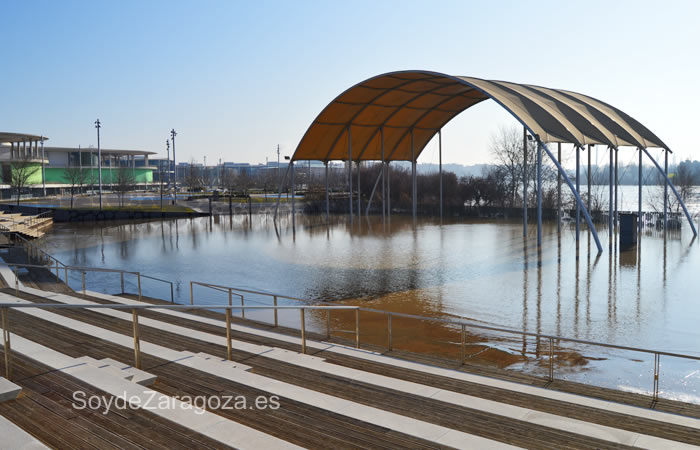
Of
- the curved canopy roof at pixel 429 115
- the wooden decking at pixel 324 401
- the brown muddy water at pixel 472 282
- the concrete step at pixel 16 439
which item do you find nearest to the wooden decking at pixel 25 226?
the brown muddy water at pixel 472 282

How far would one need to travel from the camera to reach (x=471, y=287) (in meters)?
17.6

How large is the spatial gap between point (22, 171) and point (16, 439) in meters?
69.6

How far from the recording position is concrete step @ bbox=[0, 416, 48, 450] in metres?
4.33

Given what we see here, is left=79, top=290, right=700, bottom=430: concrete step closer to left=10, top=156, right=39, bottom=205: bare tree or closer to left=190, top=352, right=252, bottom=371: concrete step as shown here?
left=190, top=352, right=252, bottom=371: concrete step

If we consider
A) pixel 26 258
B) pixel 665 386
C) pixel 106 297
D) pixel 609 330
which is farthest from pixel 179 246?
pixel 665 386

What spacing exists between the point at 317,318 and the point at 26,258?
50.6ft

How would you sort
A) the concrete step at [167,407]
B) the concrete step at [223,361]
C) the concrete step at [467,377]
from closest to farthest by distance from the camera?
the concrete step at [167,407] → the concrete step at [467,377] → the concrete step at [223,361]

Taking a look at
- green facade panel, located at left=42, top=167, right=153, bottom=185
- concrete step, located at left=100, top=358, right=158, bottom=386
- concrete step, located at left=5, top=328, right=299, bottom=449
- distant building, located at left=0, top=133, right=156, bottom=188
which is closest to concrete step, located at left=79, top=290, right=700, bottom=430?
concrete step, located at left=100, top=358, right=158, bottom=386

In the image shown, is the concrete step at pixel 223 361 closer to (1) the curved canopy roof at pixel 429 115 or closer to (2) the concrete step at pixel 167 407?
(2) the concrete step at pixel 167 407

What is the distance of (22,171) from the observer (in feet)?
210

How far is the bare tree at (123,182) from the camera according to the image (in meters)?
61.1

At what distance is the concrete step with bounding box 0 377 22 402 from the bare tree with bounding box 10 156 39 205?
65927 millimetres

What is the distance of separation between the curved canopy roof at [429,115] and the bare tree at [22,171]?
40780 millimetres

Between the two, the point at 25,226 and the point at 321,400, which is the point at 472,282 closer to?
the point at 321,400
